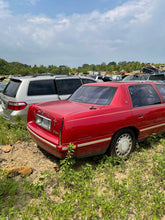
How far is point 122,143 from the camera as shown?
3520mm

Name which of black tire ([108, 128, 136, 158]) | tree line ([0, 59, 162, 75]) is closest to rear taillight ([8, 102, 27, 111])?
black tire ([108, 128, 136, 158])

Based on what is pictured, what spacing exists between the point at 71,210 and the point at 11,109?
3600 millimetres

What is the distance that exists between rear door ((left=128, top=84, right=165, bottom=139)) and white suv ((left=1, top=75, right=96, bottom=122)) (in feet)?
8.79

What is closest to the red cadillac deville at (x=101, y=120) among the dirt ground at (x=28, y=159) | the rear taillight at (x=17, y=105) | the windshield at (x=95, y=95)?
the windshield at (x=95, y=95)

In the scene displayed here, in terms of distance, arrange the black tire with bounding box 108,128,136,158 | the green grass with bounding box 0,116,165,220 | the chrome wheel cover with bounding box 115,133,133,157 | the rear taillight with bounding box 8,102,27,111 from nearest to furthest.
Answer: the green grass with bounding box 0,116,165,220 < the black tire with bounding box 108,128,136,158 < the chrome wheel cover with bounding box 115,133,133,157 < the rear taillight with bounding box 8,102,27,111

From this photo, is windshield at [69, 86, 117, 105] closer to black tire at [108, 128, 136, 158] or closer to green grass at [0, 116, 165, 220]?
black tire at [108, 128, 136, 158]

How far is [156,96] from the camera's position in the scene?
4.26m

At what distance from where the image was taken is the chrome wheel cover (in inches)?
137

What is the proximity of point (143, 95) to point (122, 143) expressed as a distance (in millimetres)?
1246

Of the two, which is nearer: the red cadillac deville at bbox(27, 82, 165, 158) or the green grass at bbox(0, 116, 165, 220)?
the green grass at bbox(0, 116, 165, 220)

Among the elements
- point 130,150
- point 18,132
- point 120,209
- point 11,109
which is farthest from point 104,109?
point 11,109

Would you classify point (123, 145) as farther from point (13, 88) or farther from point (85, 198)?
point (13, 88)

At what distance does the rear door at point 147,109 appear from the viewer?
3678 mm

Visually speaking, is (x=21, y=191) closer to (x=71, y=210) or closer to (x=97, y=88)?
(x=71, y=210)
